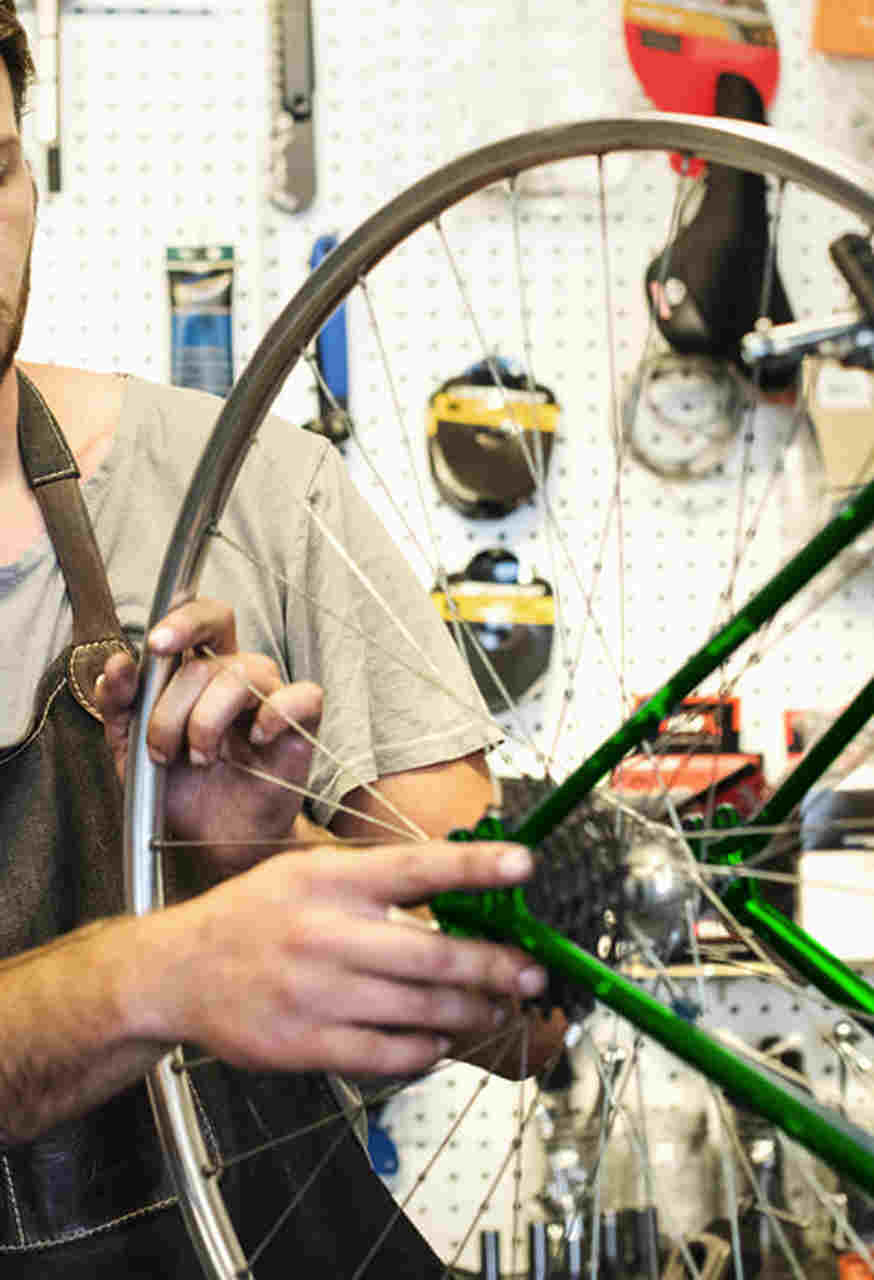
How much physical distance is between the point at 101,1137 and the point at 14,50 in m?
0.62

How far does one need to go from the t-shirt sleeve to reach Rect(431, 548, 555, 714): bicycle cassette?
55cm

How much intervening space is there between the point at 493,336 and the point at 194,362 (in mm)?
310

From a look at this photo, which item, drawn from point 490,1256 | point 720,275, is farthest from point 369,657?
point 720,275

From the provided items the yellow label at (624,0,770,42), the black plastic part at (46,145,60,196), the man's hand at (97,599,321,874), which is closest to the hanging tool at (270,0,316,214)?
the black plastic part at (46,145,60,196)

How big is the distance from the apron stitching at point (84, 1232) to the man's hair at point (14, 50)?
629 millimetres

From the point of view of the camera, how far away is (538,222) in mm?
1516

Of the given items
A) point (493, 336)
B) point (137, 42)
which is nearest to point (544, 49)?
point (493, 336)

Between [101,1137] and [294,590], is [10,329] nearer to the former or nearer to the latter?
[294,590]

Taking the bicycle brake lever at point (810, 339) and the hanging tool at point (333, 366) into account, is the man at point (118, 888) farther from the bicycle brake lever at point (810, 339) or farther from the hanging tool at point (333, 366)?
the hanging tool at point (333, 366)

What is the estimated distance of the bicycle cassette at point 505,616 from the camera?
1.40 meters

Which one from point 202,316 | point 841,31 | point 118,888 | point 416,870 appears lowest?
point 118,888

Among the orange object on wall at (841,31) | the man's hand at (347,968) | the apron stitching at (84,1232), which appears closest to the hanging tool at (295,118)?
the orange object on wall at (841,31)

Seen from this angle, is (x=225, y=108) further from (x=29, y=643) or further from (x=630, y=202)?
(x=29, y=643)

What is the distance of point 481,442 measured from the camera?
4.69 feet
